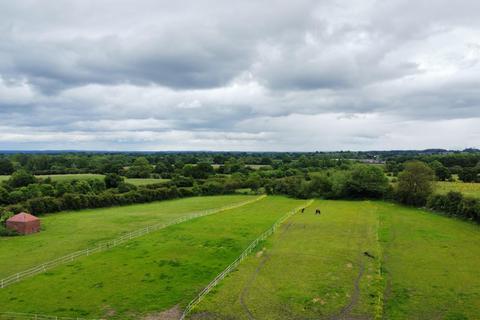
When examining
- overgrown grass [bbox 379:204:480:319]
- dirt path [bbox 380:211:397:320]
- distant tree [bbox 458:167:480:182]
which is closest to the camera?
overgrown grass [bbox 379:204:480:319]

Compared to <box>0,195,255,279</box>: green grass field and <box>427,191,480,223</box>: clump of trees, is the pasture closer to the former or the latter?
<box>0,195,255,279</box>: green grass field

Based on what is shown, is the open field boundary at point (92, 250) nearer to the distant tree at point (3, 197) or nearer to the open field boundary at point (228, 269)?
the open field boundary at point (228, 269)

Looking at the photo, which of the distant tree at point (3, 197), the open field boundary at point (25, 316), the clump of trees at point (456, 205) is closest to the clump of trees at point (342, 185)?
the clump of trees at point (456, 205)

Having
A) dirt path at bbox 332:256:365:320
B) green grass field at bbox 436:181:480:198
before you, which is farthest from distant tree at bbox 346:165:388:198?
dirt path at bbox 332:256:365:320

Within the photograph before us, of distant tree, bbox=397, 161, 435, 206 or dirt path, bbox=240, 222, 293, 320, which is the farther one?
distant tree, bbox=397, 161, 435, 206

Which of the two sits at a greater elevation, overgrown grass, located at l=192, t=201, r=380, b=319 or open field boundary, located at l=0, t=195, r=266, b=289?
overgrown grass, located at l=192, t=201, r=380, b=319

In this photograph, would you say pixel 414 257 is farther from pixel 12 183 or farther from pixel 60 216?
pixel 12 183

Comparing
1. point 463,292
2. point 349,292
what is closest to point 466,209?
point 463,292
